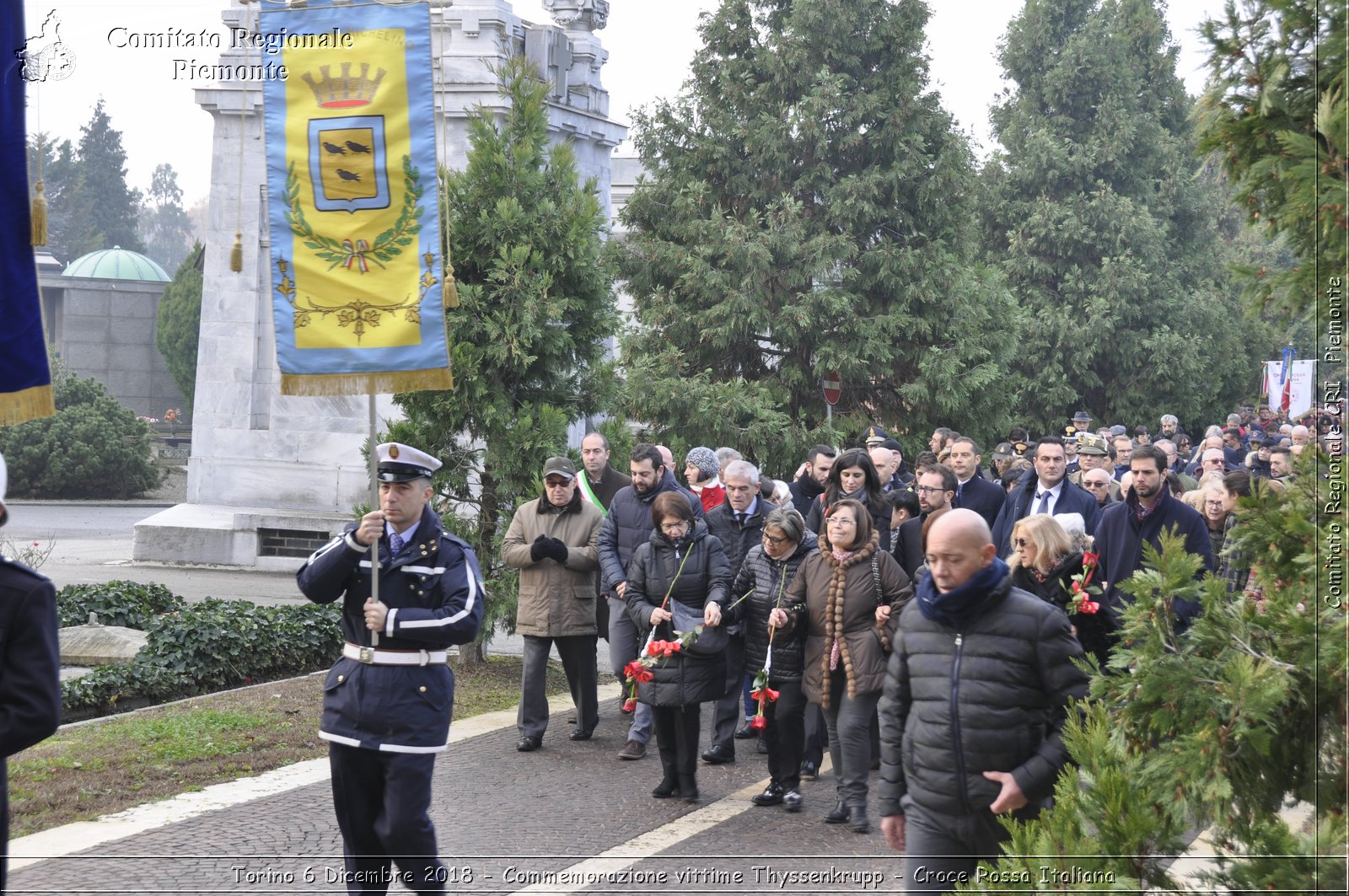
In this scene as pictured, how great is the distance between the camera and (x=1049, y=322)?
33.7m

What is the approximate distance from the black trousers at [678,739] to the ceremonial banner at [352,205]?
9.25 ft

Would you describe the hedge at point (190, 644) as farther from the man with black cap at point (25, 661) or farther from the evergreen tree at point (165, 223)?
the evergreen tree at point (165, 223)

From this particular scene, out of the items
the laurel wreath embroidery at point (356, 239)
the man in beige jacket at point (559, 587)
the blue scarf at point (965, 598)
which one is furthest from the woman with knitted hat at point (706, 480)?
the blue scarf at point (965, 598)

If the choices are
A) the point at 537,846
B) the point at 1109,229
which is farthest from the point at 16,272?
the point at 1109,229

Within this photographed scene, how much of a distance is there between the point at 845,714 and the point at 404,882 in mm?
3010

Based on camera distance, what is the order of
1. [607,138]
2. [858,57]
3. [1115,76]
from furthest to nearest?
[1115,76] → [858,57] → [607,138]

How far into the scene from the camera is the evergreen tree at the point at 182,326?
42.7 meters

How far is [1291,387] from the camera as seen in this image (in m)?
23.1

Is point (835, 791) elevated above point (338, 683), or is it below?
below

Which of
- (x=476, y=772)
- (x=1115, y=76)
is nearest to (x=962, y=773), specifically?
(x=476, y=772)

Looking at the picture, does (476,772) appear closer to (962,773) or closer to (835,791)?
(835,791)

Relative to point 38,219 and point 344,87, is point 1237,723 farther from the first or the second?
point 38,219

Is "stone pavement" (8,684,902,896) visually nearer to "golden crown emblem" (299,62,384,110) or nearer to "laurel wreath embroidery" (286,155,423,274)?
"laurel wreath embroidery" (286,155,423,274)

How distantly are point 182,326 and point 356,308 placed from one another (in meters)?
39.4
